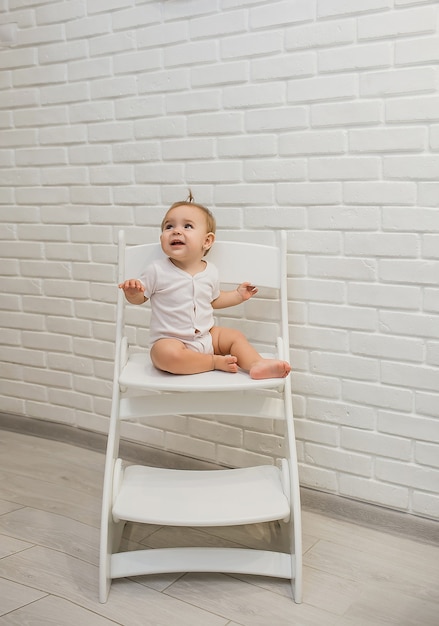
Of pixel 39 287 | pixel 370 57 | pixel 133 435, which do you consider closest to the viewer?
pixel 370 57

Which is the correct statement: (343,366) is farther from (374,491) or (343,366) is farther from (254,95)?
(254,95)

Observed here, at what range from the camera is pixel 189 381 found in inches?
65.9

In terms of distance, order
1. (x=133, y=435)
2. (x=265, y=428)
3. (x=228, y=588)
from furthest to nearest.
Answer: (x=133, y=435) → (x=265, y=428) → (x=228, y=588)

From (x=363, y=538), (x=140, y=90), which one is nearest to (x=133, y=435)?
(x=363, y=538)

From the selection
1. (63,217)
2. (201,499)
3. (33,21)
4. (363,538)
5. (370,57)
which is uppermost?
(33,21)

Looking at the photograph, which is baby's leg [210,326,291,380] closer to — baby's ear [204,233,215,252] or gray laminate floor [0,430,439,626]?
baby's ear [204,233,215,252]

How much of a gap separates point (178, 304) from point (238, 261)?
0.22 meters

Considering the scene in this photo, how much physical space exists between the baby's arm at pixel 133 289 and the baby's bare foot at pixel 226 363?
0.25 meters

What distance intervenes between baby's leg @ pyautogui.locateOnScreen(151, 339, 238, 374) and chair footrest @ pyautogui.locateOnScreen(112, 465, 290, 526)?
30cm

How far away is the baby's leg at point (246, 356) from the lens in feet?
5.47

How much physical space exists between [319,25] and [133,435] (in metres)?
1.45

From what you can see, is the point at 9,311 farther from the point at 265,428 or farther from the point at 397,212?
the point at 397,212

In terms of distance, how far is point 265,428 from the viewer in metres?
2.12

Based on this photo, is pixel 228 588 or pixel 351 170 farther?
pixel 351 170
